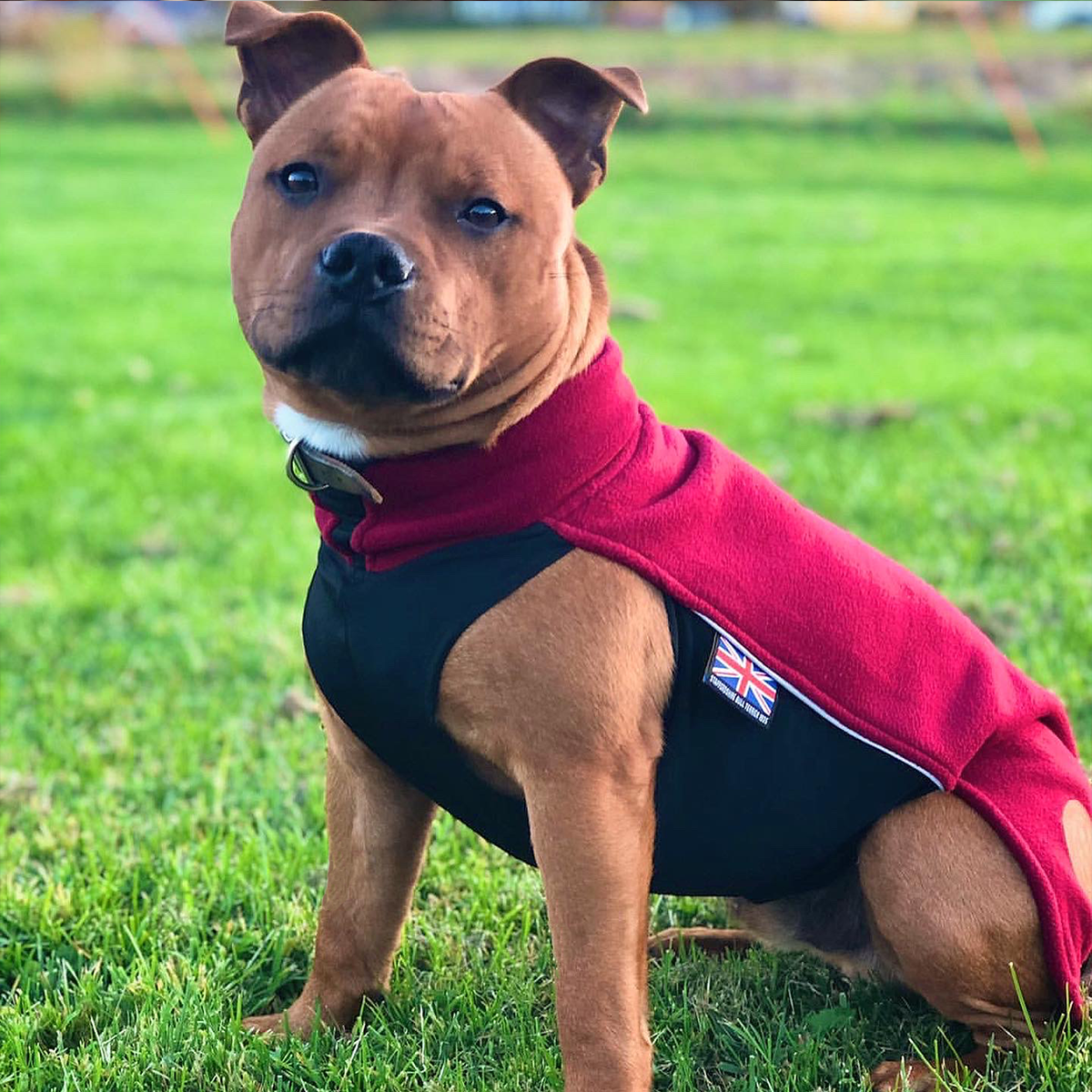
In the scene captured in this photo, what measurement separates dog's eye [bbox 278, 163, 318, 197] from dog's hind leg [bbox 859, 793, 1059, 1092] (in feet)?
4.94

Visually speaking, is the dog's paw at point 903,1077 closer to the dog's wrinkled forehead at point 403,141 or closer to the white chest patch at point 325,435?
the white chest patch at point 325,435

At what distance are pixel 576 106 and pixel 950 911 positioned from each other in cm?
159

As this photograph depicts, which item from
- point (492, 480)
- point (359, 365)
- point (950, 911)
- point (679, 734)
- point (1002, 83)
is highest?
point (359, 365)

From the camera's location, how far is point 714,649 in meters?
2.48

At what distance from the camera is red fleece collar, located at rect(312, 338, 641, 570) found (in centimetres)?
242

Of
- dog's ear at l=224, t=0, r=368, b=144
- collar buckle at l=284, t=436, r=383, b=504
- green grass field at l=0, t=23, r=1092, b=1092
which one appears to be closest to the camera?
collar buckle at l=284, t=436, r=383, b=504

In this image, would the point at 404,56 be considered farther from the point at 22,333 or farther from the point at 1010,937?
the point at 1010,937

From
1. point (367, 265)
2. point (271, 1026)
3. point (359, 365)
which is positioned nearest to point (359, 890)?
point (271, 1026)

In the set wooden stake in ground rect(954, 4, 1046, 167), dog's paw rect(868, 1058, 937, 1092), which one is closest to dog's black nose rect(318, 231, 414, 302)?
dog's paw rect(868, 1058, 937, 1092)

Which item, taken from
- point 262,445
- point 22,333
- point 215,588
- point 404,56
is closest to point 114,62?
Result: point 404,56

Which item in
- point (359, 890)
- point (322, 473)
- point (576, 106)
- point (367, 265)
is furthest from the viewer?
point (359, 890)

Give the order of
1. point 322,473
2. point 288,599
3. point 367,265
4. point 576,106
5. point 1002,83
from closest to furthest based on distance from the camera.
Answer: point 367,265 → point 322,473 → point 576,106 → point 288,599 → point 1002,83

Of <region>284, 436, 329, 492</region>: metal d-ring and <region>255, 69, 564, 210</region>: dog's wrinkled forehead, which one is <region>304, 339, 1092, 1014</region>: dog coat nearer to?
<region>284, 436, 329, 492</region>: metal d-ring

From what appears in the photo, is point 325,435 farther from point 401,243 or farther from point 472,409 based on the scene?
point 401,243
